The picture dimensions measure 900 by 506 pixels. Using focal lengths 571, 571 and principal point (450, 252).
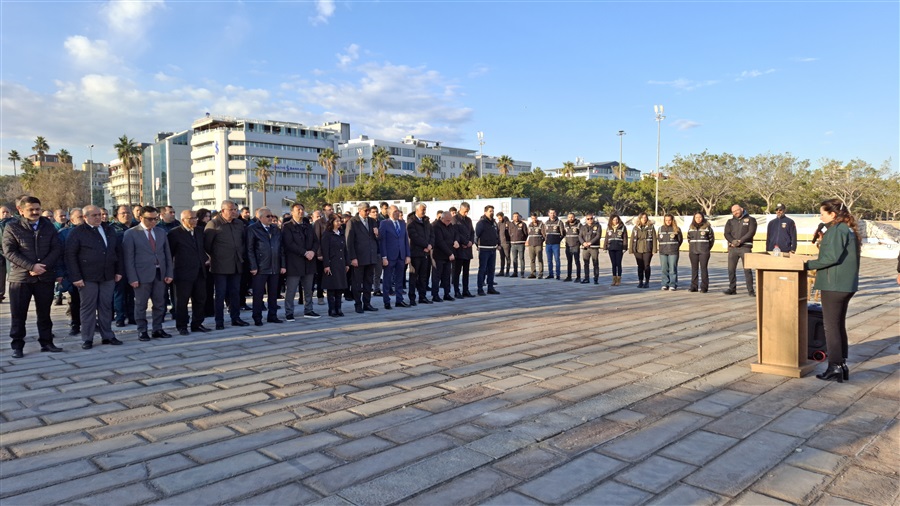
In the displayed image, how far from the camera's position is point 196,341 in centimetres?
771

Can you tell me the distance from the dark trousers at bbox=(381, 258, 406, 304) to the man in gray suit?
3.80 metres

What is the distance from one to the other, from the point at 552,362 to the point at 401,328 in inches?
115

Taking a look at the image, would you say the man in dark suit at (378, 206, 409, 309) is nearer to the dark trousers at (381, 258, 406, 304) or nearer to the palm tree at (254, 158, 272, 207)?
the dark trousers at (381, 258, 406, 304)

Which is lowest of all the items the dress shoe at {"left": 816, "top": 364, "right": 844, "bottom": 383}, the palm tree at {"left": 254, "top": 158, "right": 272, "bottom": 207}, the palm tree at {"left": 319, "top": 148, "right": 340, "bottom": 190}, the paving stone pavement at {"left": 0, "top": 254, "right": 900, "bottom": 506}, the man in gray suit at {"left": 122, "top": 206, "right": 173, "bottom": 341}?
the paving stone pavement at {"left": 0, "top": 254, "right": 900, "bottom": 506}

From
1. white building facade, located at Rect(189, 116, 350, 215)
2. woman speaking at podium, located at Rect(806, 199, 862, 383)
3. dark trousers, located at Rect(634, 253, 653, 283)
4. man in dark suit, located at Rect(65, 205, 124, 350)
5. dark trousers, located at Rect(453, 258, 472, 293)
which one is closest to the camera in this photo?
woman speaking at podium, located at Rect(806, 199, 862, 383)

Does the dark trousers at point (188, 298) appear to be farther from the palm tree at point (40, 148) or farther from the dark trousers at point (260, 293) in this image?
the palm tree at point (40, 148)

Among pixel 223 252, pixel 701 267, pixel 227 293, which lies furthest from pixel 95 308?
pixel 701 267

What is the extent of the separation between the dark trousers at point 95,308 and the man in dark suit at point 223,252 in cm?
145

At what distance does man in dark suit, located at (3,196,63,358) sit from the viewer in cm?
697

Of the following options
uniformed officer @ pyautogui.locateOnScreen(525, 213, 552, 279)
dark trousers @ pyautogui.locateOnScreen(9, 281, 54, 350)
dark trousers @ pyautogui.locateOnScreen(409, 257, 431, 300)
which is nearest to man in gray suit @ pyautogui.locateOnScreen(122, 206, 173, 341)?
dark trousers @ pyautogui.locateOnScreen(9, 281, 54, 350)

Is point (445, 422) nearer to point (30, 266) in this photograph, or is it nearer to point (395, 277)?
point (30, 266)

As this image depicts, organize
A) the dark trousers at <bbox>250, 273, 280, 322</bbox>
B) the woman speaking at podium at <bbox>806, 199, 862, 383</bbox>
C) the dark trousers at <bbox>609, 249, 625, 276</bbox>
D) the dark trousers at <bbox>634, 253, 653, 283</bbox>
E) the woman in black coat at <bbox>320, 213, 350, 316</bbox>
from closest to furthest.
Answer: the woman speaking at podium at <bbox>806, 199, 862, 383</bbox> → the dark trousers at <bbox>250, 273, 280, 322</bbox> → the woman in black coat at <bbox>320, 213, 350, 316</bbox> → the dark trousers at <bbox>634, 253, 653, 283</bbox> → the dark trousers at <bbox>609, 249, 625, 276</bbox>

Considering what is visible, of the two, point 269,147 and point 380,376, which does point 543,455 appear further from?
point 269,147

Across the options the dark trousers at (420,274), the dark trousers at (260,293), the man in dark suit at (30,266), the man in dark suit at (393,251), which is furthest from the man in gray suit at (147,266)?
the dark trousers at (420,274)
